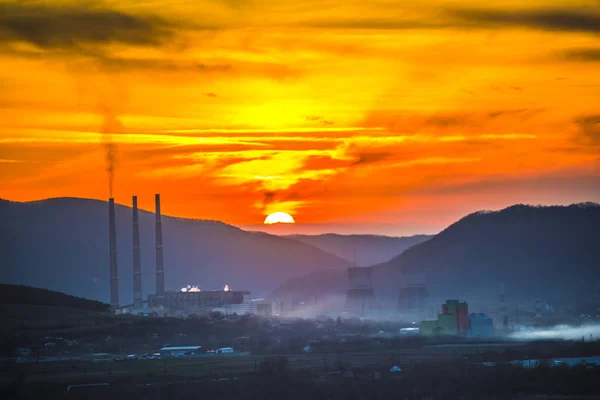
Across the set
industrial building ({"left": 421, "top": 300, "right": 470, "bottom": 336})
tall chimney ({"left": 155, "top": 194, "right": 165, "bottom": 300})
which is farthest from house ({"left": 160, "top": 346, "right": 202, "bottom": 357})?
tall chimney ({"left": 155, "top": 194, "right": 165, "bottom": 300})

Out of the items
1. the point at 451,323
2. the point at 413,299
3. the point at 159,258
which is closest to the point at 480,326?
the point at 451,323

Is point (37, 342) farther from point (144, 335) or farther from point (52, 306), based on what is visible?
point (52, 306)

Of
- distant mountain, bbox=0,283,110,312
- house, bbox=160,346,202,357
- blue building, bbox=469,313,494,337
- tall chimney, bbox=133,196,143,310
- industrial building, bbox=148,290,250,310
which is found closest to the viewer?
house, bbox=160,346,202,357

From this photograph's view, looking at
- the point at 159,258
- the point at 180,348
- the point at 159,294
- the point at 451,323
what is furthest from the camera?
the point at 159,294

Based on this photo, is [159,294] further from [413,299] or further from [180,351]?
[413,299]

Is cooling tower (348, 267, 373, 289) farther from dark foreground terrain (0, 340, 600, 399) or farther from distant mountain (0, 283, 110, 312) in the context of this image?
dark foreground terrain (0, 340, 600, 399)

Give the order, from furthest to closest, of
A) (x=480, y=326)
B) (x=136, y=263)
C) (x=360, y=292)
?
(x=360, y=292) → (x=136, y=263) → (x=480, y=326)

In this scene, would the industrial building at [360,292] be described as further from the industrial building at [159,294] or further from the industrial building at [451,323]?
the industrial building at [451,323]

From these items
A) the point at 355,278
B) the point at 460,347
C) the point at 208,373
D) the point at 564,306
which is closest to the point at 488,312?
the point at 564,306

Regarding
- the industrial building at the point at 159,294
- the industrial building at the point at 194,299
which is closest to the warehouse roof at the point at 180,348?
the industrial building at the point at 159,294
